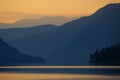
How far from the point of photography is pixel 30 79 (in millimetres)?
102812

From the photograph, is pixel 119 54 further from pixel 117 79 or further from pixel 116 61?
pixel 117 79

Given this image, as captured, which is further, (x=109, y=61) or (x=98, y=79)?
(x=109, y=61)

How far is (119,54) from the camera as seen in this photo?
197125mm

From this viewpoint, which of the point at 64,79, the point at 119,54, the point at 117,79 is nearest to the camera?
the point at 117,79

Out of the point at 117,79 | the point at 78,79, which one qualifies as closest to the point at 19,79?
the point at 78,79

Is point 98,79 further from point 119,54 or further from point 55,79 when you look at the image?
point 119,54

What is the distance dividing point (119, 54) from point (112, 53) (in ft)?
7.86

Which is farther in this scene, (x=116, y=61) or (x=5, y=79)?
(x=116, y=61)

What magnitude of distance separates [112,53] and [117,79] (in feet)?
342

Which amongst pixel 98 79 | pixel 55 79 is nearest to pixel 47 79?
pixel 55 79

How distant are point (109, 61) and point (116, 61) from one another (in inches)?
86.5

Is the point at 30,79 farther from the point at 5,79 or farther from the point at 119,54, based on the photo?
the point at 119,54

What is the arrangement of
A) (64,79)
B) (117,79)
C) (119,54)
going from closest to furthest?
(117,79), (64,79), (119,54)

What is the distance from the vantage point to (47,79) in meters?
103
